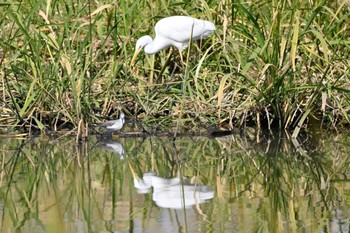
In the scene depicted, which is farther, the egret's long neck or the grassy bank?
the egret's long neck

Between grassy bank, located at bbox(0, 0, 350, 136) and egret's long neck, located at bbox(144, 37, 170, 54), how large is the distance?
17 centimetres

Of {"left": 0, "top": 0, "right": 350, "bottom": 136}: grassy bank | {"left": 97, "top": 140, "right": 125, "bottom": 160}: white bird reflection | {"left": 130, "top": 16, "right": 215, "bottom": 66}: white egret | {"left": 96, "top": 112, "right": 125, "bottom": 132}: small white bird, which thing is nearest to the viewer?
{"left": 97, "top": 140, "right": 125, "bottom": 160}: white bird reflection

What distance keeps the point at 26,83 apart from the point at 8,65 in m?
0.48

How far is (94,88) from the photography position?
7949 mm

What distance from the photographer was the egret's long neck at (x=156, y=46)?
8.07m

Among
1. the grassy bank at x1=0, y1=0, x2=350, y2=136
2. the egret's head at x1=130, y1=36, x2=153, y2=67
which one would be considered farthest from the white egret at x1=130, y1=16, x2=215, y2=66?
the grassy bank at x1=0, y1=0, x2=350, y2=136

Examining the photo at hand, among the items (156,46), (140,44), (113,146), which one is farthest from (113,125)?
(156,46)

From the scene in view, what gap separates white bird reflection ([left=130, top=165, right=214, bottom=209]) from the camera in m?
5.06

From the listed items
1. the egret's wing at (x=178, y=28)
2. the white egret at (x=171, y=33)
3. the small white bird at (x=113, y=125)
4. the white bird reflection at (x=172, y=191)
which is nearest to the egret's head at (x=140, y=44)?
the white egret at (x=171, y=33)

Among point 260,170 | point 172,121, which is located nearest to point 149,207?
point 260,170

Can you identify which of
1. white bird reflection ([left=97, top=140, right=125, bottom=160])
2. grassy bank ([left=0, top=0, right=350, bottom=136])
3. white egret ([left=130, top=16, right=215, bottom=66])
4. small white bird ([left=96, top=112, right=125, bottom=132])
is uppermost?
white egret ([left=130, top=16, right=215, bottom=66])

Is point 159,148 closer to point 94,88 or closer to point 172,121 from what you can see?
point 172,121

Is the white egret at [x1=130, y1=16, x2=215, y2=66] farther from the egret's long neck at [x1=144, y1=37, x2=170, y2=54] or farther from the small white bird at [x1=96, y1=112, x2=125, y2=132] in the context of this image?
the small white bird at [x1=96, y1=112, x2=125, y2=132]

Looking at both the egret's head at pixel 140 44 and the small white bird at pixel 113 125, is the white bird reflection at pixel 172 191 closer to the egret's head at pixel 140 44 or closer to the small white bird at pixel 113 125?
the small white bird at pixel 113 125
